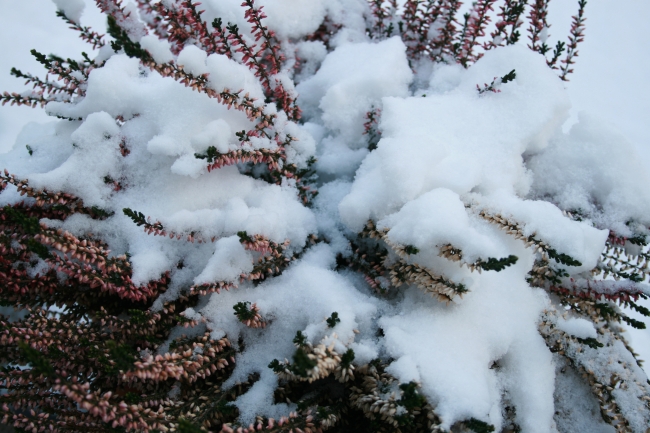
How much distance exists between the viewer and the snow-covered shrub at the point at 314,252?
1302 mm

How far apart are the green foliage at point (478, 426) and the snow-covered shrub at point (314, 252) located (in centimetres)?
5

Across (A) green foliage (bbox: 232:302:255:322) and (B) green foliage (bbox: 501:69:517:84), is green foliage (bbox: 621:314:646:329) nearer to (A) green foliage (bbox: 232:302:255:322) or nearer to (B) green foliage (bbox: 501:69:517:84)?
(B) green foliage (bbox: 501:69:517:84)

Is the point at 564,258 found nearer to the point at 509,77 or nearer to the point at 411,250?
the point at 411,250

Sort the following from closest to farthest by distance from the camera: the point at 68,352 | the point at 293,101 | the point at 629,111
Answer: the point at 68,352 → the point at 293,101 → the point at 629,111

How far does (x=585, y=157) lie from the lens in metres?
1.74

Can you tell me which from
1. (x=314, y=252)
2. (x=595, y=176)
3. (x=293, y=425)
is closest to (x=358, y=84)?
(x=314, y=252)

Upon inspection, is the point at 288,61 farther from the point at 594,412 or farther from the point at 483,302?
the point at 594,412

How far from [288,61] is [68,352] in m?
1.64

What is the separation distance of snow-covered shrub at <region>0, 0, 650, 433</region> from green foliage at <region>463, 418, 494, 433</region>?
0.05 metres

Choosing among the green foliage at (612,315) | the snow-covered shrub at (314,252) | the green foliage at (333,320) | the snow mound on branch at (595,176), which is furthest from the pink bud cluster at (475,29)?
the green foliage at (333,320)

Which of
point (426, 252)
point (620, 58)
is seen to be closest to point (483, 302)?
point (426, 252)

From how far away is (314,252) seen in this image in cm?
169

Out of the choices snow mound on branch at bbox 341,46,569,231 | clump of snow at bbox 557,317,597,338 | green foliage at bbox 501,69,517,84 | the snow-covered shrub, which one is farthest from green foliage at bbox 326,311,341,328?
green foliage at bbox 501,69,517,84

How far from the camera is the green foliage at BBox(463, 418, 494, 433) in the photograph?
113 centimetres
